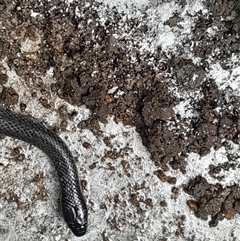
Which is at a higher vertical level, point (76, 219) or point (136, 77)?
point (136, 77)

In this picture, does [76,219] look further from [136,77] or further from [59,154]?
[136,77]

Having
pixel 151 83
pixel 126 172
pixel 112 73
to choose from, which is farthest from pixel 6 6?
pixel 126 172

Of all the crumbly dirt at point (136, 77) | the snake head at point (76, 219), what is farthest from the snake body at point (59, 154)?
the crumbly dirt at point (136, 77)

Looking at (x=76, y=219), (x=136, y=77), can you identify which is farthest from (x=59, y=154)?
(x=136, y=77)

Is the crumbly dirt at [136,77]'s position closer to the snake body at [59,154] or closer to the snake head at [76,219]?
the snake body at [59,154]

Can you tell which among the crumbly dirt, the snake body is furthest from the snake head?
the crumbly dirt

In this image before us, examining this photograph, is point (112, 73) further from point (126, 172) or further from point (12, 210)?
point (12, 210)
